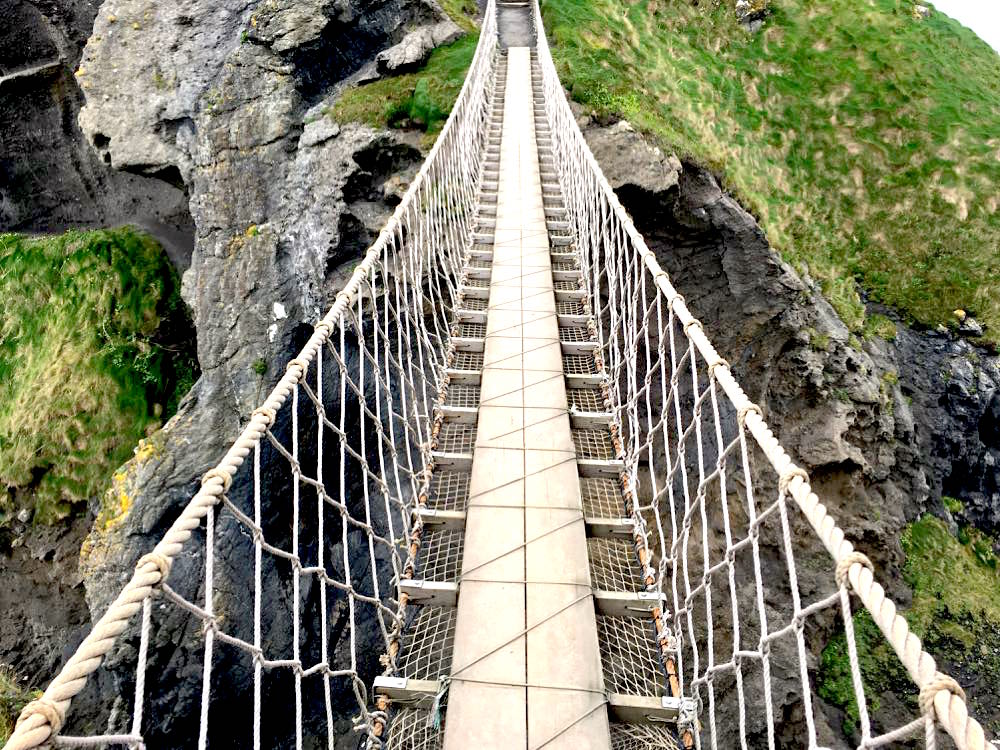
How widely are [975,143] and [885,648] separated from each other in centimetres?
936

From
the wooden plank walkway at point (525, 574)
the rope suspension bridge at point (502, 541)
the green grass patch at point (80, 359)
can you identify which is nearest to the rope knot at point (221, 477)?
the rope suspension bridge at point (502, 541)

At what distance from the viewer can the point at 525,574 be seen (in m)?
2.08

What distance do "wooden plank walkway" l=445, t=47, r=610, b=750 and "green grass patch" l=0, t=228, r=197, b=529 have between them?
20.7ft

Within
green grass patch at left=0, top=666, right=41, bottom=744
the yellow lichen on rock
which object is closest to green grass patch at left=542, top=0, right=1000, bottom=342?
the yellow lichen on rock

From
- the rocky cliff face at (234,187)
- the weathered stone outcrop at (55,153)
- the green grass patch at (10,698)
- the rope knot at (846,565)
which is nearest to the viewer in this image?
the rope knot at (846,565)

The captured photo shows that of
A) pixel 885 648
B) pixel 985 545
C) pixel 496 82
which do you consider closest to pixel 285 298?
pixel 496 82

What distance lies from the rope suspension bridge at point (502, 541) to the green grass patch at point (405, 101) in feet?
1.35

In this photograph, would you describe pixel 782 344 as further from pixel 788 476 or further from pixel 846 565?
pixel 846 565

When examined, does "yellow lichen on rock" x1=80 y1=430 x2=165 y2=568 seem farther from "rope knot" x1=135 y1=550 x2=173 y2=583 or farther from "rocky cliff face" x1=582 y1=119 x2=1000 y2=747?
"rocky cliff face" x1=582 y1=119 x2=1000 y2=747

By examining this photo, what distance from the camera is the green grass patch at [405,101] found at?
5961 mm

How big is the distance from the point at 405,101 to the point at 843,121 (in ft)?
29.6

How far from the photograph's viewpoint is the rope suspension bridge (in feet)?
4.93

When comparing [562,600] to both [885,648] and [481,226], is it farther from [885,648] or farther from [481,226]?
[885,648]

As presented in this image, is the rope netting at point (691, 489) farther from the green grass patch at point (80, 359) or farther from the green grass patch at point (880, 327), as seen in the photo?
the green grass patch at point (80, 359)
